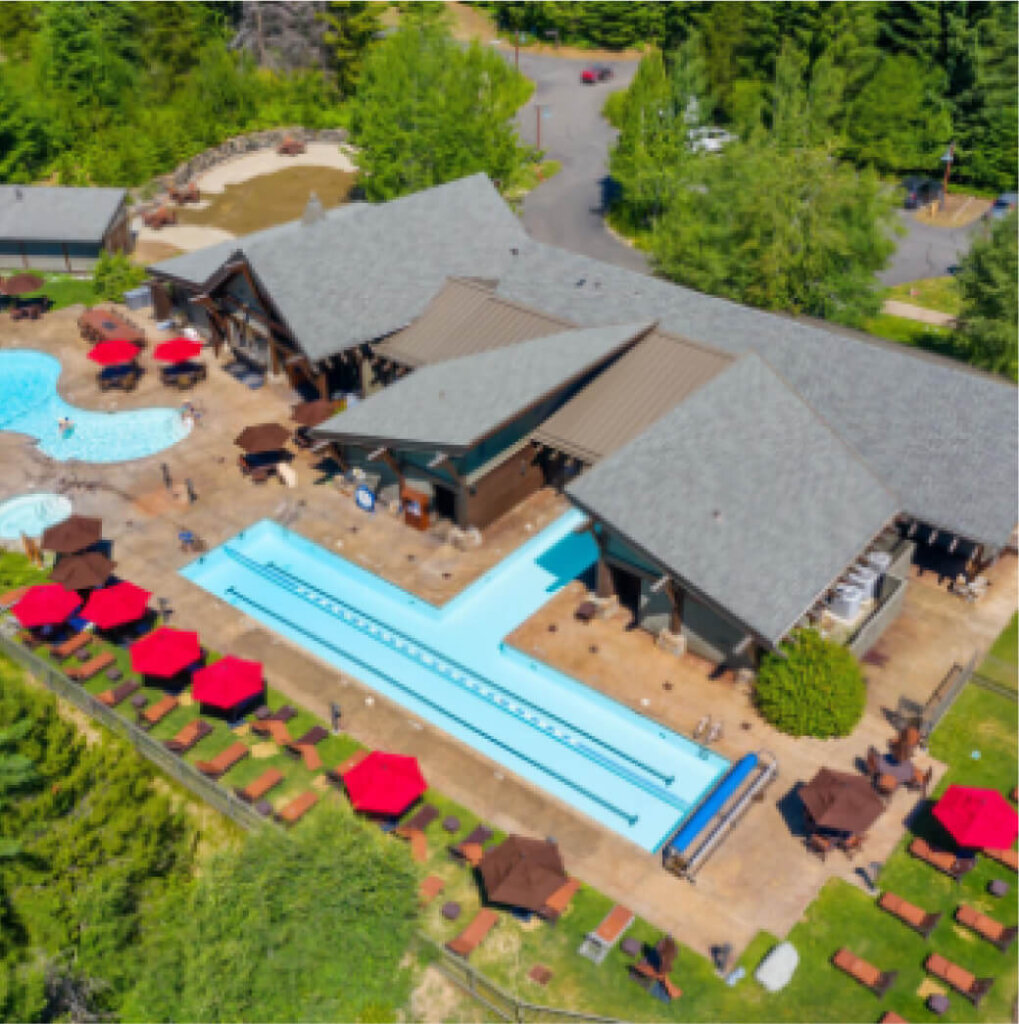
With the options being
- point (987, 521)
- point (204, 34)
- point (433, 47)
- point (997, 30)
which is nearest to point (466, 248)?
point (433, 47)

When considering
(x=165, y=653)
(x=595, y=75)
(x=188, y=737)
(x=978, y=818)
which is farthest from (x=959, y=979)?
(x=595, y=75)

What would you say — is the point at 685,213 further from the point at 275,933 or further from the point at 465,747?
the point at 275,933

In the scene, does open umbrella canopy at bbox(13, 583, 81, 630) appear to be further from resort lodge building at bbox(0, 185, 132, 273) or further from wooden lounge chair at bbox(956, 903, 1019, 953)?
resort lodge building at bbox(0, 185, 132, 273)

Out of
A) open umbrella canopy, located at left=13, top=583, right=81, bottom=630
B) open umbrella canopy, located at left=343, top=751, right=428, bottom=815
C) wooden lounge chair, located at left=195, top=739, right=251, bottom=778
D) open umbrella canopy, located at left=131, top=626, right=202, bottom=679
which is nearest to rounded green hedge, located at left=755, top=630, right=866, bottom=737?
open umbrella canopy, located at left=343, top=751, right=428, bottom=815

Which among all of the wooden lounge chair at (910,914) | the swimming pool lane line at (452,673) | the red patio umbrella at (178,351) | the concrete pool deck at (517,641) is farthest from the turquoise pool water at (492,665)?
the red patio umbrella at (178,351)

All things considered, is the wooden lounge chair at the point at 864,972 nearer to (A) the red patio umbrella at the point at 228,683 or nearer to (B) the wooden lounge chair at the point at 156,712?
(A) the red patio umbrella at the point at 228,683

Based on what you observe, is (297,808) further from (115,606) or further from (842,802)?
(842,802)
